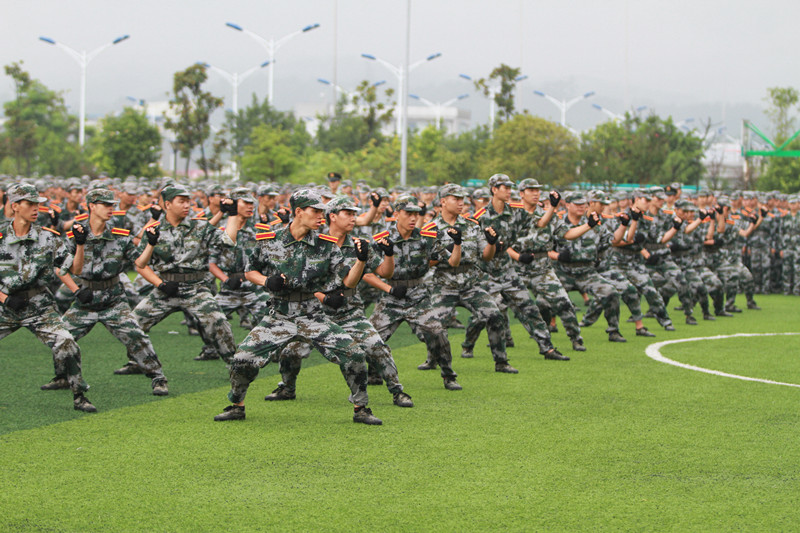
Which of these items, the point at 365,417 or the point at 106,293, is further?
the point at 106,293

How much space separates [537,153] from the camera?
131 ft

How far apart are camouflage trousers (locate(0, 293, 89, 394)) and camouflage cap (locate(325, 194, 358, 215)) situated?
275 centimetres

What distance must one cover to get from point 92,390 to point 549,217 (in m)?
6.33

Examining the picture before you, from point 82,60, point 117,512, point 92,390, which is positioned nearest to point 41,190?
point 92,390

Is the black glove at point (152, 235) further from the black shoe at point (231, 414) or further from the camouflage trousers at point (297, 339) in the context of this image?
the black shoe at point (231, 414)

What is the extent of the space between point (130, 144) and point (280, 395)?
4079 cm

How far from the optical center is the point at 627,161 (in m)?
42.7

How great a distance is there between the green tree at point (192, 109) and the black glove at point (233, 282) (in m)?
33.1

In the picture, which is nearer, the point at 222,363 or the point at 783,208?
the point at 222,363

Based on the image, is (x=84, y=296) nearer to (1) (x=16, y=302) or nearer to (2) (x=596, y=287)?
(1) (x=16, y=302)

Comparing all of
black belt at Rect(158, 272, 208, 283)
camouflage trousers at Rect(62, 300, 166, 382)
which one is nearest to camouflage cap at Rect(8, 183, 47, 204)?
camouflage trousers at Rect(62, 300, 166, 382)

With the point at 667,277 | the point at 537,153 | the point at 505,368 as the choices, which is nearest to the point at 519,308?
the point at 505,368

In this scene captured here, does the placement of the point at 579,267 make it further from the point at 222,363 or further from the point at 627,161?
the point at 627,161

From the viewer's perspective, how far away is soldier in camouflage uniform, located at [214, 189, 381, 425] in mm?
8938
